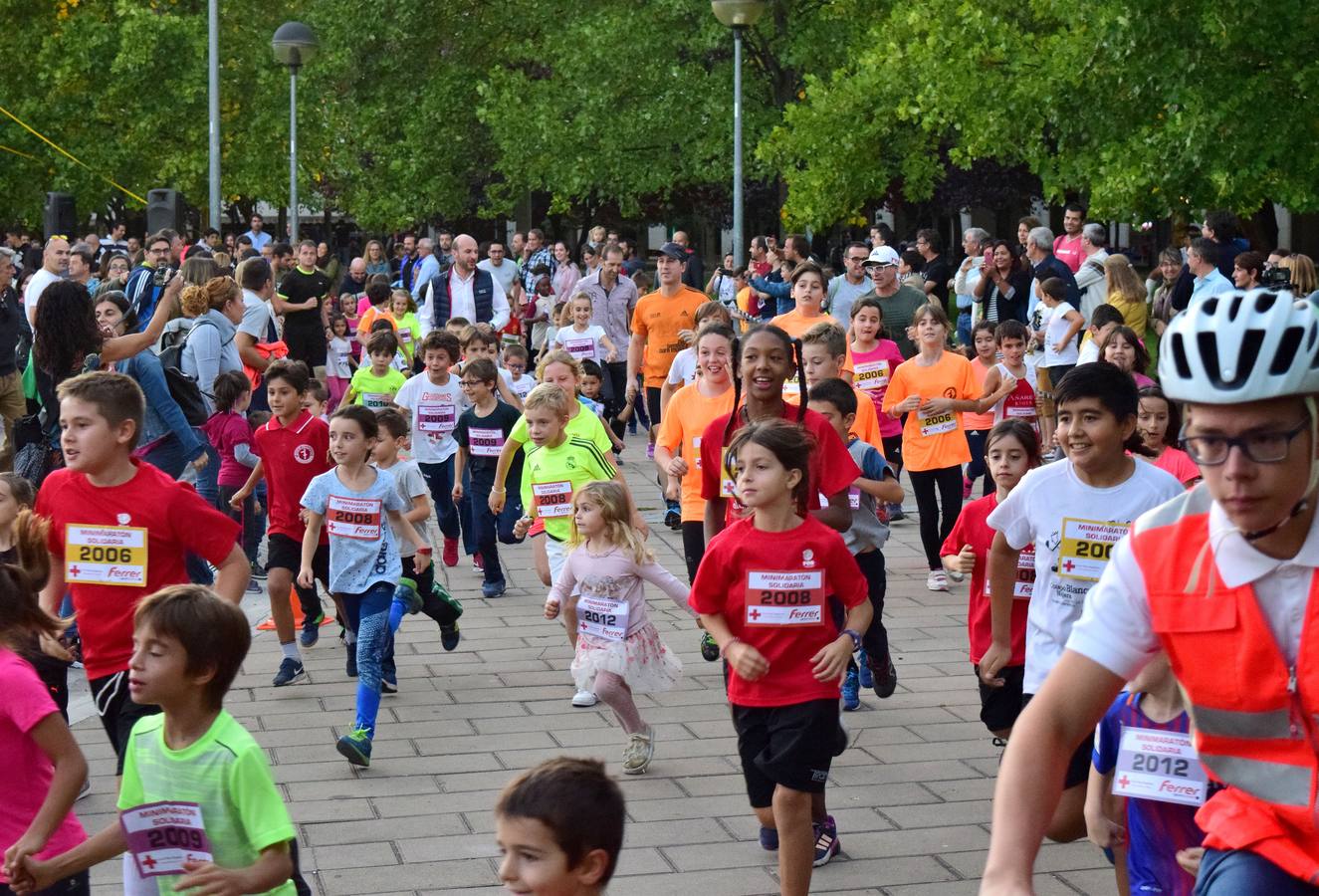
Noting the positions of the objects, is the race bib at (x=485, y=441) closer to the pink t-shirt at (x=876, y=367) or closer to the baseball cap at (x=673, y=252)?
the pink t-shirt at (x=876, y=367)

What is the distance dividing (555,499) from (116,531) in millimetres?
4071

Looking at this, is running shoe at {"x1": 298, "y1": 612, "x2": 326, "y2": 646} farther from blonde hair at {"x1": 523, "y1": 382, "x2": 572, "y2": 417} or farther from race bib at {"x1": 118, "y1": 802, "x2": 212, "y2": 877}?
race bib at {"x1": 118, "y1": 802, "x2": 212, "y2": 877}

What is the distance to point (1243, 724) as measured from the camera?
2787mm

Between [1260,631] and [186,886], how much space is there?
90.1 inches

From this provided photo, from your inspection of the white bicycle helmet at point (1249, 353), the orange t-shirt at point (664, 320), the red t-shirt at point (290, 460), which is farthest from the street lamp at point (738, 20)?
the white bicycle helmet at point (1249, 353)

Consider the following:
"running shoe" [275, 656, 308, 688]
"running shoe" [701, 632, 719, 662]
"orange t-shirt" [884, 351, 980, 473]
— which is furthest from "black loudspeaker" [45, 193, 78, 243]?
"running shoe" [701, 632, 719, 662]

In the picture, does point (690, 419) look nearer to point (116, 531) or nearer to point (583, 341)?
point (116, 531)

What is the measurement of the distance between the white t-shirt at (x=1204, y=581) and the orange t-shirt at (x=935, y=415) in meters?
8.34

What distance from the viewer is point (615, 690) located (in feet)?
25.0

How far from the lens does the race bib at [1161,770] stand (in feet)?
14.7

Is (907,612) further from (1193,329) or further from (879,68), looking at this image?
(879,68)

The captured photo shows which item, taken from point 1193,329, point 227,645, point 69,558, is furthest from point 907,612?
point 1193,329

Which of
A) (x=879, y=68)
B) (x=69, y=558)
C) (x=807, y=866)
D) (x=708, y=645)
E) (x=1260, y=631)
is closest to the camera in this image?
(x=1260, y=631)

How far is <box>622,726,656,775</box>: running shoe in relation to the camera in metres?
7.54
